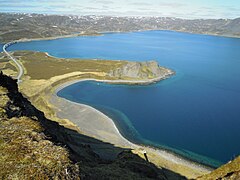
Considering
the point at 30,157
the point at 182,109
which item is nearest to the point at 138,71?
the point at 182,109

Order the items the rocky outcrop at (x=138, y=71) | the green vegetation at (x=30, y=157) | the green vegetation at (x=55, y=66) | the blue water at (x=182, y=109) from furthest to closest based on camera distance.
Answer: the green vegetation at (x=55, y=66)
the rocky outcrop at (x=138, y=71)
the blue water at (x=182, y=109)
the green vegetation at (x=30, y=157)

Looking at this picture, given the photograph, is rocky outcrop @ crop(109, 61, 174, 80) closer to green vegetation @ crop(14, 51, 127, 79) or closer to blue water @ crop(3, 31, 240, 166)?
blue water @ crop(3, 31, 240, 166)

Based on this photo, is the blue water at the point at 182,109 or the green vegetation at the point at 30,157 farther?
the blue water at the point at 182,109

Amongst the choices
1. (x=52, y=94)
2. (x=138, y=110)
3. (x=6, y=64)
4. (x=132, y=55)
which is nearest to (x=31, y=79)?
(x=52, y=94)

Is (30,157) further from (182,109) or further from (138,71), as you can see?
(138,71)

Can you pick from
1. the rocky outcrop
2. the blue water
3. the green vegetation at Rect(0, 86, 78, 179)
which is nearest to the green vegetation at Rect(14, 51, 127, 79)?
the rocky outcrop

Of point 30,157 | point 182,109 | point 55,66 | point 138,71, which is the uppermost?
point 30,157

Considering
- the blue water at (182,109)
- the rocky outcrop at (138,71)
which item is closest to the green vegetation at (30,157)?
the blue water at (182,109)

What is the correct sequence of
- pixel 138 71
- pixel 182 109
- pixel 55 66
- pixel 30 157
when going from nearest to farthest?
pixel 30 157, pixel 182 109, pixel 138 71, pixel 55 66

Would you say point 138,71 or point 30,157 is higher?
point 30,157

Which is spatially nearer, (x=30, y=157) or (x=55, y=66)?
(x=30, y=157)

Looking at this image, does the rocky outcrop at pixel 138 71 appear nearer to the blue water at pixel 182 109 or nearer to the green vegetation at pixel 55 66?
the blue water at pixel 182 109
